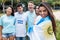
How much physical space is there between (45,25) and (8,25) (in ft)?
11.3

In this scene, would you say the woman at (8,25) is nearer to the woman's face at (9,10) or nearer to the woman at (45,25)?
the woman's face at (9,10)

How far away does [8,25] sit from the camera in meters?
7.92

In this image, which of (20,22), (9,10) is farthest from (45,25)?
(20,22)

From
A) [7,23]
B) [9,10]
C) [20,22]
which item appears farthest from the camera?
[20,22]

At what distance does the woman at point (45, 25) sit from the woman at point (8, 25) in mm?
3293

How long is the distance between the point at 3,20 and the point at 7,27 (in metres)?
0.23

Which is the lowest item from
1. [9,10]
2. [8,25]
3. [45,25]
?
[8,25]

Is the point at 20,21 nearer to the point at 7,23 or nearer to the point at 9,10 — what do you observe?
the point at 7,23

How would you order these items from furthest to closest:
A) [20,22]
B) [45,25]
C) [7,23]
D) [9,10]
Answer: [20,22] < [7,23] < [9,10] < [45,25]

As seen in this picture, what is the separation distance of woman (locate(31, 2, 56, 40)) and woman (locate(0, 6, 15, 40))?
3.29 meters

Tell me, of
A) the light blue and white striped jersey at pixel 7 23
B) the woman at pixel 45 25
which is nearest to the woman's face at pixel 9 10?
the light blue and white striped jersey at pixel 7 23

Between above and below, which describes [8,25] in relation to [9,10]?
below

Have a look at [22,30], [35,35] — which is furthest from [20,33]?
[35,35]

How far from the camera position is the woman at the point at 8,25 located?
25.9 ft
